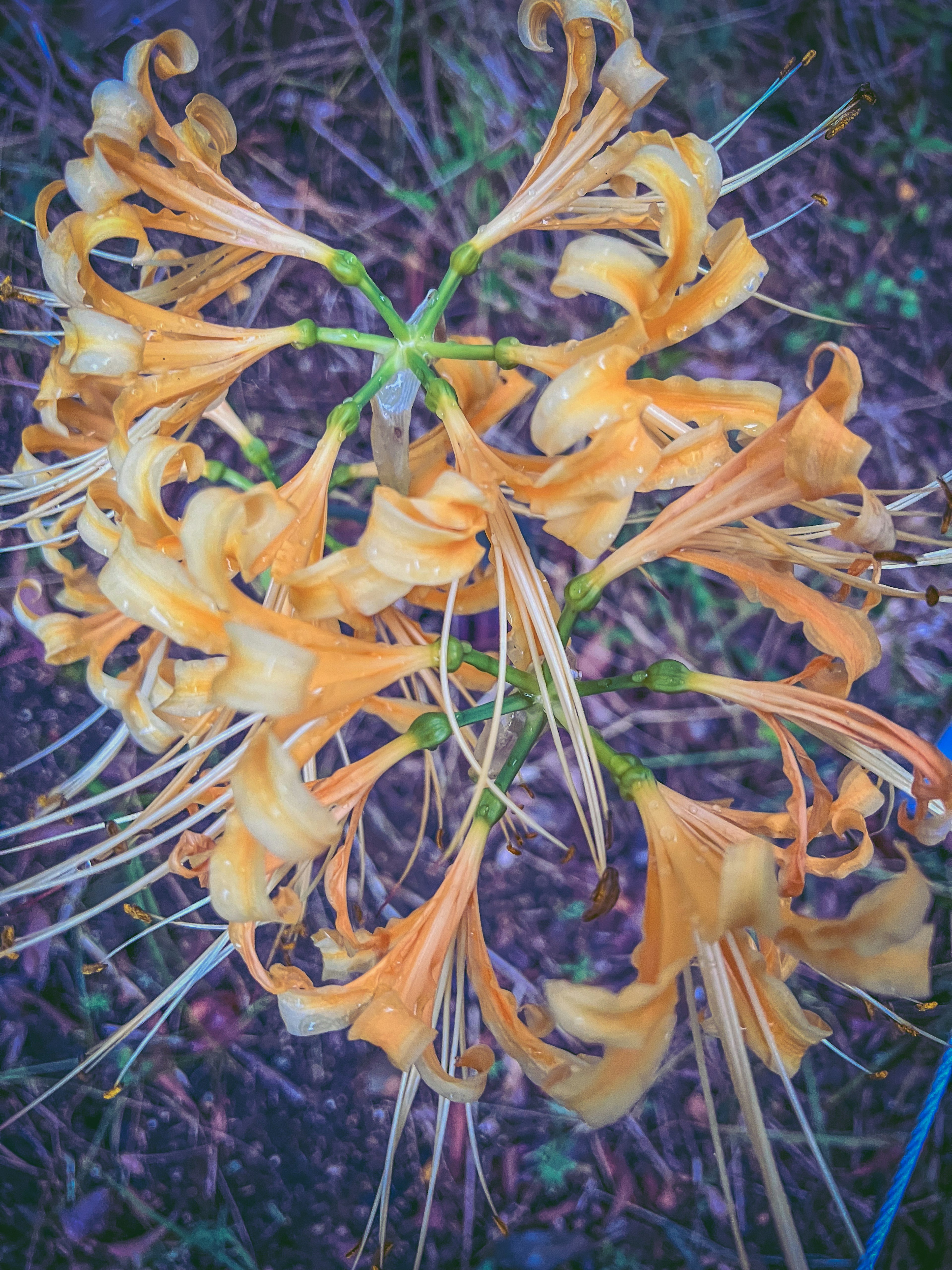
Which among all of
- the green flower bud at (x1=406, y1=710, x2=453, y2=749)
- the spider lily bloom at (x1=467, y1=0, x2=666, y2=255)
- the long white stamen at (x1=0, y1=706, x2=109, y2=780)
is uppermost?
the spider lily bloom at (x1=467, y1=0, x2=666, y2=255)

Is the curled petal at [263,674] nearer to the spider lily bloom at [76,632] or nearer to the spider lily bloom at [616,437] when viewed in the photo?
the spider lily bloom at [616,437]

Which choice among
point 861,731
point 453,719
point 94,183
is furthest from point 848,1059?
point 94,183

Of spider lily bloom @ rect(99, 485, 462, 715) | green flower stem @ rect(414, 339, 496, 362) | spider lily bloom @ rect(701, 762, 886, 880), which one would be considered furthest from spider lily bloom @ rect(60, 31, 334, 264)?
spider lily bloom @ rect(701, 762, 886, 880)

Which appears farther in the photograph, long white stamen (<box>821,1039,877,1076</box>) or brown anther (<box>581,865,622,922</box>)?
long white stamen (<box>821,1039,877,1076</box>)

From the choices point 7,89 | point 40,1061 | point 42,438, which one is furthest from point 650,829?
point 7,89

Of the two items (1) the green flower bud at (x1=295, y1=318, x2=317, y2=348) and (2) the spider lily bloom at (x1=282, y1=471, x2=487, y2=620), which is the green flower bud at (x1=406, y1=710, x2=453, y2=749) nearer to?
(2) the spider lily bloom at (x1=282, y1=471, x2=487, y2=620)

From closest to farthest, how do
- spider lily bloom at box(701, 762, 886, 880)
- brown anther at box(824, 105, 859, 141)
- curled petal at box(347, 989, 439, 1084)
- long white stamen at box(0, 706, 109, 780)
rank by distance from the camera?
curled petal at box(347, 989, 439, 1084) → spider lily bloom at box(701, 762, 886, 880) → brown anther at box(824, 105, 859, 141) → long white stamen at box(0, 706, 109, 780)

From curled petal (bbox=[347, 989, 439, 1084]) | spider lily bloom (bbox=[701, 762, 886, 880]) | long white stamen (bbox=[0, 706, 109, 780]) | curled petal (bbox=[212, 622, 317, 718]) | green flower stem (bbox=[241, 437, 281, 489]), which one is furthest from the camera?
long white stamen (bbox=[0, 706, 109, 780])
